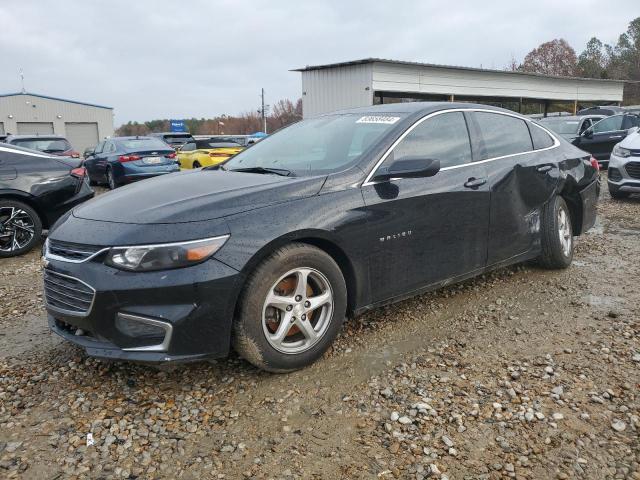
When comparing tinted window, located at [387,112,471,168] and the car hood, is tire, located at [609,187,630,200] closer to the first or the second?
tinted window, located at [387,112,471,168]

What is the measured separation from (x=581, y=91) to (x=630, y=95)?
35.0 m

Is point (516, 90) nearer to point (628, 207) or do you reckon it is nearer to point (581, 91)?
point (581, 91)

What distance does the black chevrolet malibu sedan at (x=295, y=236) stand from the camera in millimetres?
2592

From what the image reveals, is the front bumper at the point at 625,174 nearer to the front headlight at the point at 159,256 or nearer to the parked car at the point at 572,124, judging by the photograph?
the parked car at the point at 572,124

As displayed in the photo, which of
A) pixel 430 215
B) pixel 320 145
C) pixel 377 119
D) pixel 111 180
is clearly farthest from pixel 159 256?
pixel 111 180

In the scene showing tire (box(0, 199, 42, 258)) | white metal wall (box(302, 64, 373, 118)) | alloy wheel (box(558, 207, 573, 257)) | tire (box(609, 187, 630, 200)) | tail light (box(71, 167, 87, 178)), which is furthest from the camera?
white metal wall (box(302, 64, 373, 118))

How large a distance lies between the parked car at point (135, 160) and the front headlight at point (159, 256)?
10180 millimetres

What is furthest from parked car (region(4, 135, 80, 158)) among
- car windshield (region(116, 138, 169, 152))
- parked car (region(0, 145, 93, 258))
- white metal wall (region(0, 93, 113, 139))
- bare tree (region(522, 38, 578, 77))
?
bare tree (region(522, 38, 578, 77))

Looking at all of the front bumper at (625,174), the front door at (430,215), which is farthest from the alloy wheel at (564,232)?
the front bumper at (625,174)

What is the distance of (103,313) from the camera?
2590 mm

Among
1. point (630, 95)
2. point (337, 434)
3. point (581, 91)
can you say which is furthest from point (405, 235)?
point (630, 95)

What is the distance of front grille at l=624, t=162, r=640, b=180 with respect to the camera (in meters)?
8.70

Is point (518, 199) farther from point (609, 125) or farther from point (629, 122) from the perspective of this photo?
point (629, 122)

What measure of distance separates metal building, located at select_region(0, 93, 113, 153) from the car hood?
40.3m
